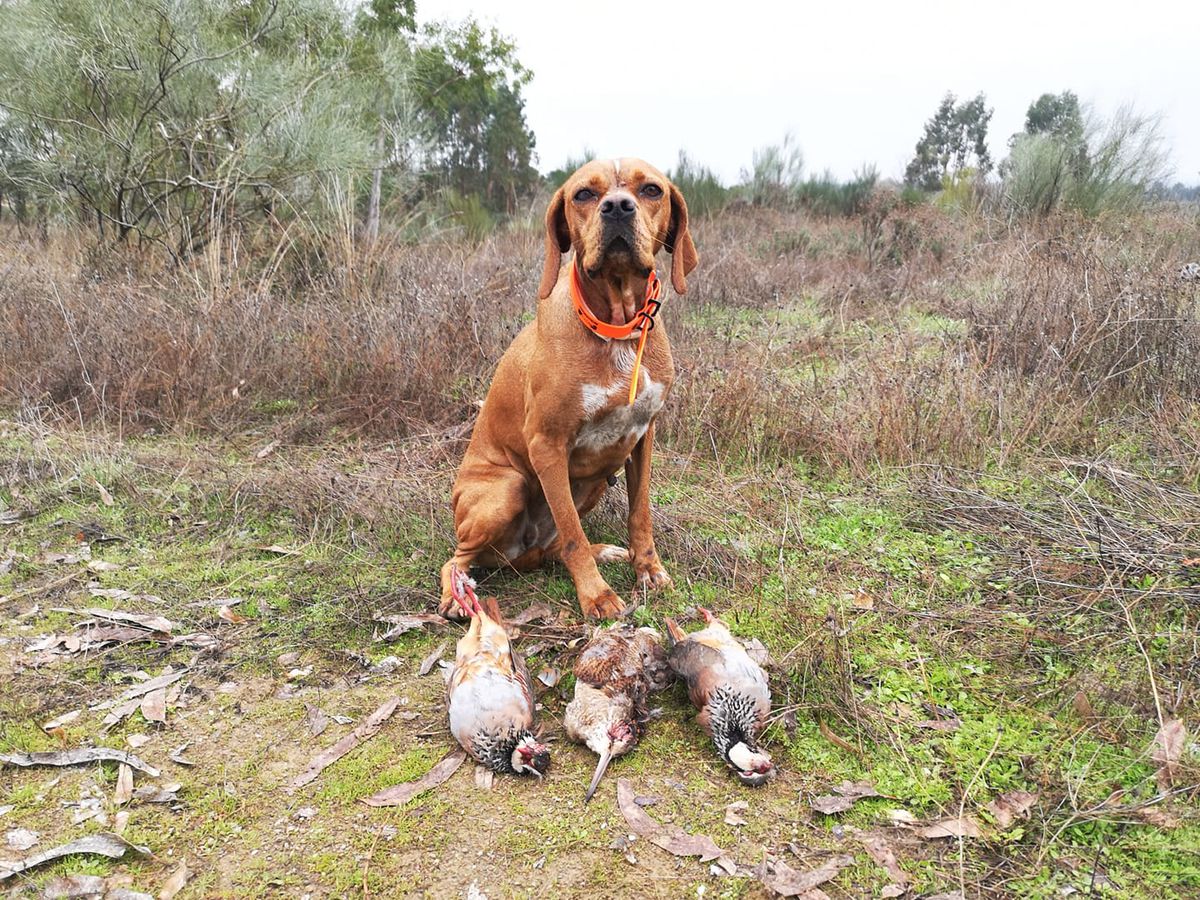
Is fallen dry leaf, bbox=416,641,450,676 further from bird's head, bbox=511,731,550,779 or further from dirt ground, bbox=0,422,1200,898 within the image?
bird's head, bbox=511,731,550,779

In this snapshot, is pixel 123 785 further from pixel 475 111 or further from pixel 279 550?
pixel 475 111

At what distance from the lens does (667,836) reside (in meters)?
1.96

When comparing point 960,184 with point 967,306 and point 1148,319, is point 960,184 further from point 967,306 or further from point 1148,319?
point 1148,319

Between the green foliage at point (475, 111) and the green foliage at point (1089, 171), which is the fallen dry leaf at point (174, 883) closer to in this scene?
the green foliage at point (1089, 171)

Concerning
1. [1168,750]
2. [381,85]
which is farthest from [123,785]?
[381,85]

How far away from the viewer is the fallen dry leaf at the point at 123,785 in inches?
83.7

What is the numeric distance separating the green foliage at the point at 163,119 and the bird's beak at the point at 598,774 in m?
7.38

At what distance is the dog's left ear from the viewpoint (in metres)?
3.01

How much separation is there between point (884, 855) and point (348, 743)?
1574 millimetres

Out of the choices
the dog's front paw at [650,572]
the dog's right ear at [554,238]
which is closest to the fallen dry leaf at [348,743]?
the dog's front paw at [650,572]

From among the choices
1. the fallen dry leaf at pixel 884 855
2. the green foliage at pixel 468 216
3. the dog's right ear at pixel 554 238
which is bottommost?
the fallen dry leaf at pixel 884 855

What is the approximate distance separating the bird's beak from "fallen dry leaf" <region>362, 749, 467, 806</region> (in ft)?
1.38

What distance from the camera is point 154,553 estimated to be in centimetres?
370

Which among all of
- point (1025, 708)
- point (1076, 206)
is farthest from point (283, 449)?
point (1076, 206)
